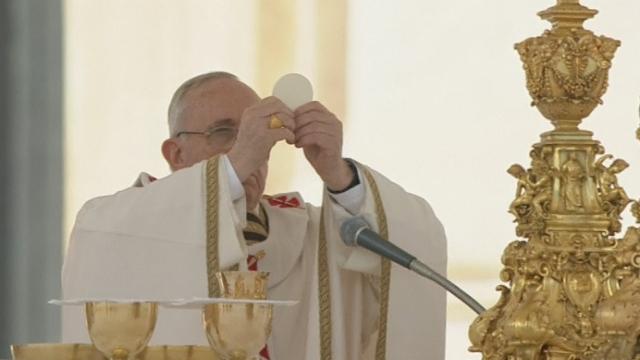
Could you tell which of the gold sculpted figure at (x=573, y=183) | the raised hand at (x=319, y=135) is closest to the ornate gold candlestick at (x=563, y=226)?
the gold sculpted figure at (x=573, y=183)

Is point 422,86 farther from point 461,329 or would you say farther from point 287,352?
point 287,352

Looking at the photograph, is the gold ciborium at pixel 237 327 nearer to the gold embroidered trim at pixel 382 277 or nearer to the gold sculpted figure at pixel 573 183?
the gold sculpted figure at pixel 573 183

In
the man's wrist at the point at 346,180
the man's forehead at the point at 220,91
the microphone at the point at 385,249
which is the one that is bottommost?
the microphone at the point at 385,249

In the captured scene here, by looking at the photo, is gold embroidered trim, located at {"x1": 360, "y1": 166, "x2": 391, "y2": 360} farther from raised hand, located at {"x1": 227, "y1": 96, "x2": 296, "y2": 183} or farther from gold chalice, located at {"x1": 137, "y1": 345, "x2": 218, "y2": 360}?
gold chalice, located at {"x1": 137, "y1": 345, "x2": 218, "y2": 360}

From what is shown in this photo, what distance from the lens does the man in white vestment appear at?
4059 mm

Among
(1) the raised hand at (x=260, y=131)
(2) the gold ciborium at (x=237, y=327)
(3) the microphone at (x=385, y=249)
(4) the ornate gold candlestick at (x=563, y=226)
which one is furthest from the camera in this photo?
(1) the raised hand at (x=260, y=131)

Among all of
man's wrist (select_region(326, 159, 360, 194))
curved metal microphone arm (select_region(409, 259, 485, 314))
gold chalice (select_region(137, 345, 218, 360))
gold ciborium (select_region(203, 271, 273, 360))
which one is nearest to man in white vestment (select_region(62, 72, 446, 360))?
man's wrist (select_region(326, 159, 360, 194))

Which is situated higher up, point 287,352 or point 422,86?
point 422,86

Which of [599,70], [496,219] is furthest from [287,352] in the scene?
[496,219]

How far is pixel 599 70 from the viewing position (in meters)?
2.86

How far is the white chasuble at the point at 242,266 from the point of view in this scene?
4094 millimetres

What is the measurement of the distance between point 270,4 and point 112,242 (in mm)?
2402

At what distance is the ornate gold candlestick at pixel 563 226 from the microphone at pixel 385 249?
1.91 ft

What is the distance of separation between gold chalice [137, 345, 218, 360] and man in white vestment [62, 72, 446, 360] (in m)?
0.77
